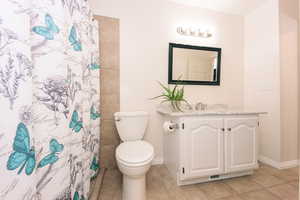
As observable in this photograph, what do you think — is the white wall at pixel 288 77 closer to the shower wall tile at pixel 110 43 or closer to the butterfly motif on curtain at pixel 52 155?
the shower wall tile at pixel 110 43

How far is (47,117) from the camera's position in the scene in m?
0.60

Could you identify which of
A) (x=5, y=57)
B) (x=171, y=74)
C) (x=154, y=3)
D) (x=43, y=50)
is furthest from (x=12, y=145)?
(x=154, y=3)

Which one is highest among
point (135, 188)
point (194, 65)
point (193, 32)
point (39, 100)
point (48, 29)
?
point (193, 32)

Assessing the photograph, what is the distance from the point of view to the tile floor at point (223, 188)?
120 cm

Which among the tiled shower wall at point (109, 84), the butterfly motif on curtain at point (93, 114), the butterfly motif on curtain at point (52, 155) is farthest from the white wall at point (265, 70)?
the butterfly motif on curtain at point (52, 155)

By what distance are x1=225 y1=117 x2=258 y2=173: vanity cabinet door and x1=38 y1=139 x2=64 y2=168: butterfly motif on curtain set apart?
4.77 feet

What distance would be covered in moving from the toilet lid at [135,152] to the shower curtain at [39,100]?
318 mm

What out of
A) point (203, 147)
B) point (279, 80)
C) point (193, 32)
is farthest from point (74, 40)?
point (279, 80)

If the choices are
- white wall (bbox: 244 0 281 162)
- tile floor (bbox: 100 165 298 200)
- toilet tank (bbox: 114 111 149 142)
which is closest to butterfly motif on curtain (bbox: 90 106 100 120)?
toilet tank (bbox: 114 111 149 142)

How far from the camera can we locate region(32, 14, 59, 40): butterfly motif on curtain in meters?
0.57

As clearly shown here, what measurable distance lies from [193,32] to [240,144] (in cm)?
153

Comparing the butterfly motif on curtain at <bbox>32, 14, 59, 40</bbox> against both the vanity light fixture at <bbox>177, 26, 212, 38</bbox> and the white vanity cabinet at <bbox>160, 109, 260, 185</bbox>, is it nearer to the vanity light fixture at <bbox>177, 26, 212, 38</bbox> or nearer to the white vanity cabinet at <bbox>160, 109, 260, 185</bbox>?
the white vanity cabinet at <bbox>160, 109, 260, 185</bbox>

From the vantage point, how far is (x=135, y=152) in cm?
115

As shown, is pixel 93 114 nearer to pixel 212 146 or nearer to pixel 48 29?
A: pixel 48 29
